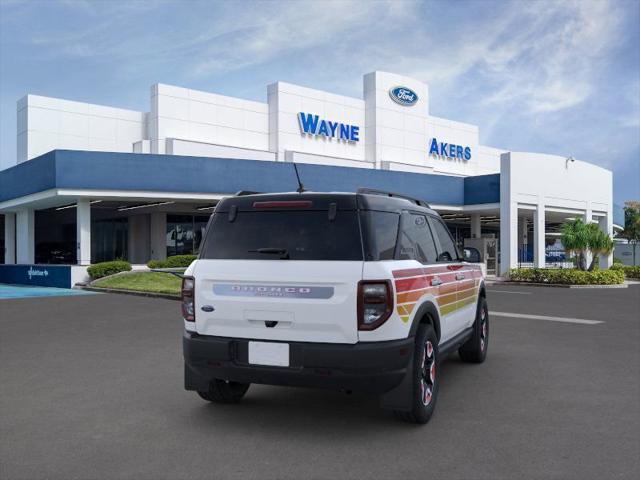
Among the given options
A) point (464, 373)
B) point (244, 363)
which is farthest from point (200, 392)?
point (464, 373)

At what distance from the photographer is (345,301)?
4.64 metres

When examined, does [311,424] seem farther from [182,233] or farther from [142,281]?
[182,233]

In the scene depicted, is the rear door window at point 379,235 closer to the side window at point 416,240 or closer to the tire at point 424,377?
the side window at point 416,240

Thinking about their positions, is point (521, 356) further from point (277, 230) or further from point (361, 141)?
point (361, 141)

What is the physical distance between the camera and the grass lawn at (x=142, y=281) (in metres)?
21.9

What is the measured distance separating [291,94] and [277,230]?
105 ft

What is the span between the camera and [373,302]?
465cm

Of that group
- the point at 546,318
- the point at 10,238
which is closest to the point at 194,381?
the point at 546,318

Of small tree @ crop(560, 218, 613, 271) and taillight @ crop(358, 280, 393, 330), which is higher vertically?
small tree @ crop(560, 218, 613, 271)

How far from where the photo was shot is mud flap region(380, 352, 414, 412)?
16.0 feet

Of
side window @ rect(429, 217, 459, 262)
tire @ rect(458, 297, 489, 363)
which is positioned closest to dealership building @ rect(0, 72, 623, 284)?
tire @ rect(458, 297, 489, 363)

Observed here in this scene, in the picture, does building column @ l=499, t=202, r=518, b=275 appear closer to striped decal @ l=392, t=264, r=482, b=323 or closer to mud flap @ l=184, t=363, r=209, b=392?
striped decal @ l=392, t=264, r=482, b=323

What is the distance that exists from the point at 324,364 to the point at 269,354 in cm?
47

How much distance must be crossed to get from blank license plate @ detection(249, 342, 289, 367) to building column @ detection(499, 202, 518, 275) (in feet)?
87.1
